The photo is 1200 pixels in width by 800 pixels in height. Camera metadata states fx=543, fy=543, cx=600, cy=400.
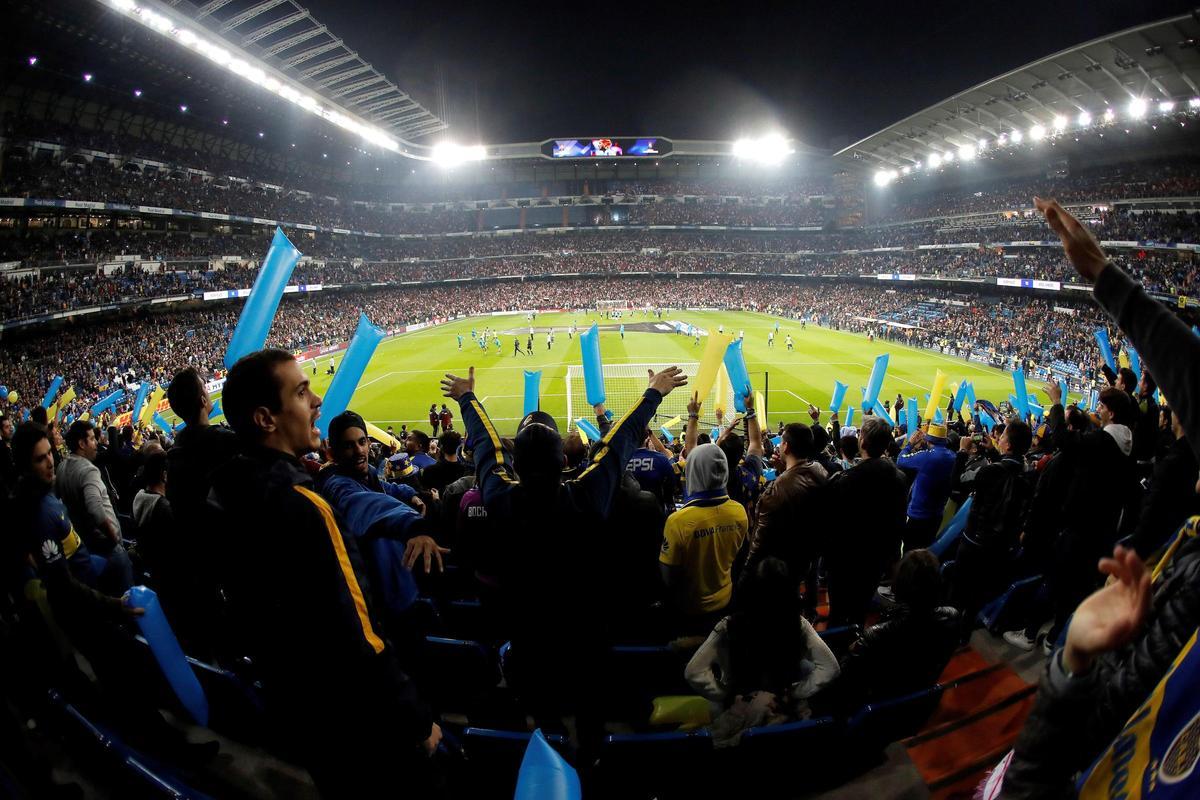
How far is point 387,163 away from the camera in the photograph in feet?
237

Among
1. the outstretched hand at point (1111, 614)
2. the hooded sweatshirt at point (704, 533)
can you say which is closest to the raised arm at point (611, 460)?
the hooded sweatshirt at point (704, 533)

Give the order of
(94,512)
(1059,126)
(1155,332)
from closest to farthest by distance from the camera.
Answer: (1155,332), (94,512), (1059,126)

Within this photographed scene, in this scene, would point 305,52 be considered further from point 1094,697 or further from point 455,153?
point 1094,697

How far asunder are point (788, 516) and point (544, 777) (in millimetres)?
3106

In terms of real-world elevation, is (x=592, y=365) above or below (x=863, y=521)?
above

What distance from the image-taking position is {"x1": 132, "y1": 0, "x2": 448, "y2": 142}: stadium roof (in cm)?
2997

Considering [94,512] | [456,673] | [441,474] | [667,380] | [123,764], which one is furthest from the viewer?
[441,474]

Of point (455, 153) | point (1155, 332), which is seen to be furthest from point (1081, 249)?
point (455, 153)

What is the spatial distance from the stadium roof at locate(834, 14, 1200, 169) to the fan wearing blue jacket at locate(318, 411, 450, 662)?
3761cm

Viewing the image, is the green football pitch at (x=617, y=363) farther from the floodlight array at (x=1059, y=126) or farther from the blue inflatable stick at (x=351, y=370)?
the floodlight array at (x=1059, y=126)

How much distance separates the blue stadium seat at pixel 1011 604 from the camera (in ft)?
15.6

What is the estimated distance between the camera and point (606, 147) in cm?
7844

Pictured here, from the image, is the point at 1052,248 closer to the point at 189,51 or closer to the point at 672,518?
the point at 672,518

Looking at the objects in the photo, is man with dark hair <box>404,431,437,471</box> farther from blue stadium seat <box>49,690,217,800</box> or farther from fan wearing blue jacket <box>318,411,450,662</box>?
blue stadium seat <box>49,690,217,800</box>
